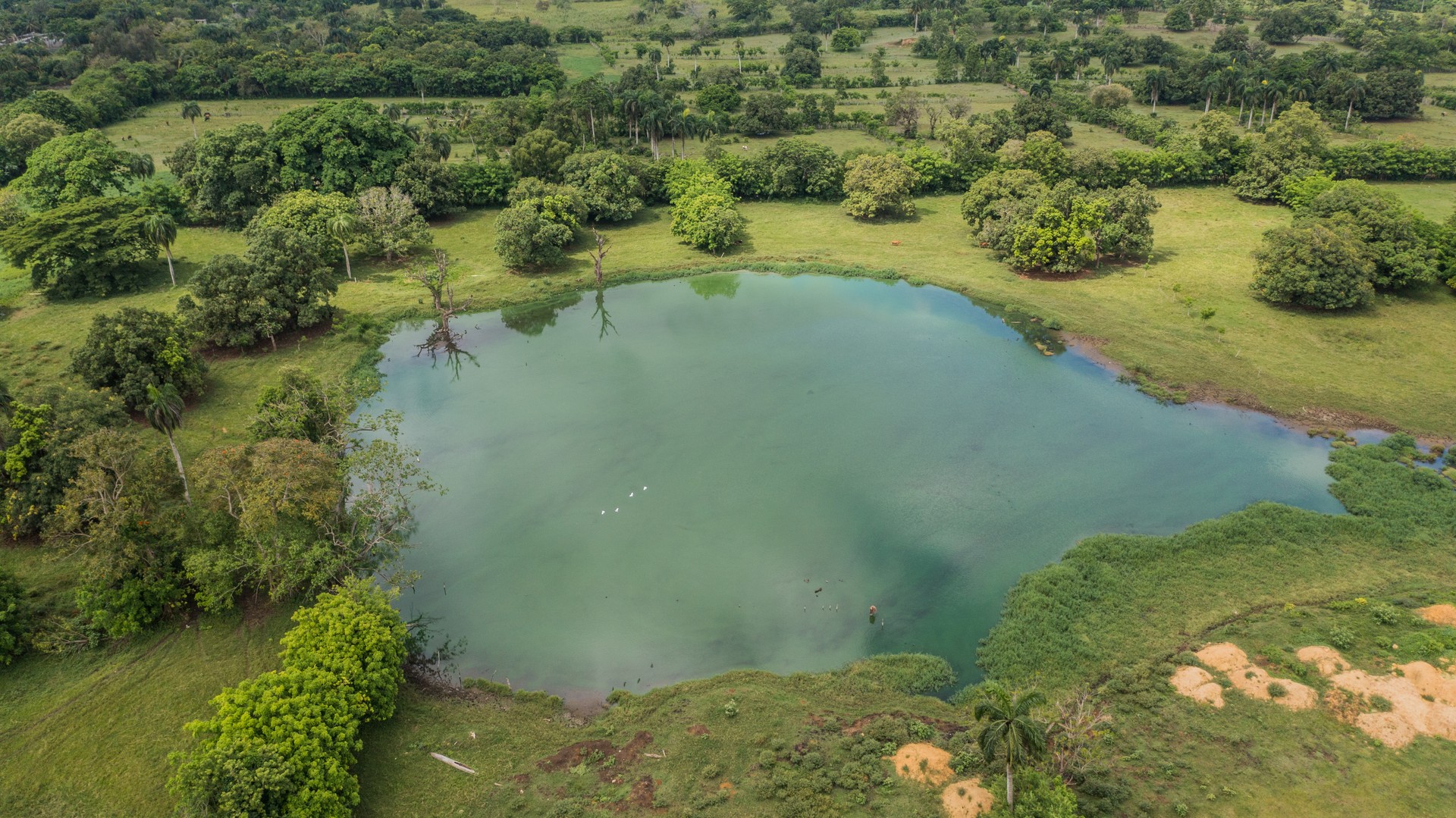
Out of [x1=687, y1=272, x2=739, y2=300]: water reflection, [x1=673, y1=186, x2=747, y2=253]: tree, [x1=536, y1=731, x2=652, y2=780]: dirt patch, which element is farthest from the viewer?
[x1=673, y1=186, x2=747, y2=253]: tree

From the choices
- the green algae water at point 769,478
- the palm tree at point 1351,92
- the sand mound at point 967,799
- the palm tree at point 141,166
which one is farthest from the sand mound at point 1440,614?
the palm tree at point 141,166

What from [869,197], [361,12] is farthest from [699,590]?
[361,12]

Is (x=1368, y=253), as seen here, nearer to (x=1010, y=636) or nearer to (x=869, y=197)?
(x=869, y=197)

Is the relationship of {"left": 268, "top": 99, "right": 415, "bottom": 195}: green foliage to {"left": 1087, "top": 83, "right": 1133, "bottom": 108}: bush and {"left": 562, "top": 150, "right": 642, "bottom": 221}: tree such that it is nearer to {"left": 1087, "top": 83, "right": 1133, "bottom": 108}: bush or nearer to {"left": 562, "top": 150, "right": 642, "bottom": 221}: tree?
{"left": 562, "top": 150, "right": 642, "bottom": 221}: tree

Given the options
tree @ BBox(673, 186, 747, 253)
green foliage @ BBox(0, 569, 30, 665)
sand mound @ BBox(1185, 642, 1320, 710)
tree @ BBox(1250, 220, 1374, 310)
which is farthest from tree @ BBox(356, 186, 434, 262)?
tree @ BBox(1250, 220, 1374, 310)

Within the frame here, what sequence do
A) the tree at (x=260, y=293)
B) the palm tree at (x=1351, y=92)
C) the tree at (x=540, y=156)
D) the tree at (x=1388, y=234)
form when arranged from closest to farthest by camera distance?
the tree at (x=260, y=293) < the tree at (x=1388, y=234) < the tree at (x=540, y=156) < the palm tree at (x=1351, y=92)

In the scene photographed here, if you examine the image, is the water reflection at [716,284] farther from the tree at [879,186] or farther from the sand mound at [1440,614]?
the sand mound at [1440,614]

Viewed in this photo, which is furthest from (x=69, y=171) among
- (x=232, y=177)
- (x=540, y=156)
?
(x=540, y=156)
